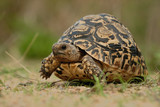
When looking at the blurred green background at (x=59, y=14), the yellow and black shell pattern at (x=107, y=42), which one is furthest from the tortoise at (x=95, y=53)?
the blurred green background at (x=59, y=14)

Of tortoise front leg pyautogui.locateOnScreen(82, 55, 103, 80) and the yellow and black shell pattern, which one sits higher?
the yellow and black shell pattern

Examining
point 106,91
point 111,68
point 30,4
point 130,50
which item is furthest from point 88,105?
point 30,4

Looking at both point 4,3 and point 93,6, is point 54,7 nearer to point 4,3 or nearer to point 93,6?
point 93,6

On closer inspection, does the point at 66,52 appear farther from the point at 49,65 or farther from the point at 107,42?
the point at 107,42

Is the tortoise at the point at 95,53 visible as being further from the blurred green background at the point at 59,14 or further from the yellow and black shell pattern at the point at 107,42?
the blurred green background at the point at 59,14

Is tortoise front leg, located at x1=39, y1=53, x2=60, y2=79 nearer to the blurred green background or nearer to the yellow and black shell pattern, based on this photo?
the yellow and black shell pattern

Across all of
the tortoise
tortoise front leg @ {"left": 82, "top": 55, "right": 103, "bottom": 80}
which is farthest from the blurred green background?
tortoise front leg @ {"left": 82, "top": 55, "right": 103, "bottom": 80}

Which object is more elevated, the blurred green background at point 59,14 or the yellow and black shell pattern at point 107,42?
the blurred green background at point 59,14

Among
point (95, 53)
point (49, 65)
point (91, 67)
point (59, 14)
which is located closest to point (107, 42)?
point (95, 53)
